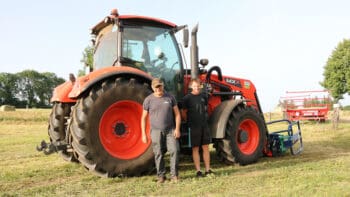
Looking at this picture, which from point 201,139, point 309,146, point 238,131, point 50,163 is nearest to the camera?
point 201,139

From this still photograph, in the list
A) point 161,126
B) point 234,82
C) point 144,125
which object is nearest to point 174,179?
point 161,126

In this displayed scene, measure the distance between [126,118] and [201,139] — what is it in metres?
1.24

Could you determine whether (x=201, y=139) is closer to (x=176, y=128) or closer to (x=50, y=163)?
(x=176, y=128)

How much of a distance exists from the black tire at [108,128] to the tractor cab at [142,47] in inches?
27.7

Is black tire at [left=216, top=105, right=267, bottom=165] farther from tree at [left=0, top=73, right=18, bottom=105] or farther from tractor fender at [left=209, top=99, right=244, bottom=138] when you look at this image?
tree at [left=0, top=73, right=18, bottom=105]

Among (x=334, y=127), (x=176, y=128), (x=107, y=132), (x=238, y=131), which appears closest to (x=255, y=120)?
(x=238, y=131)

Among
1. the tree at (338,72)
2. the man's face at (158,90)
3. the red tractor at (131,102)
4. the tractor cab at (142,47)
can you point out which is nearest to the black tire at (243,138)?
the red tractor at (131,102)

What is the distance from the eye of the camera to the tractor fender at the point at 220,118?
267 inches

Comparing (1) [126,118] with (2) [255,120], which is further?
(2) [255,120]

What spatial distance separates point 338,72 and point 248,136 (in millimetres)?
45057

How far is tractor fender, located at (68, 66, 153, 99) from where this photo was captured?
18.4 feet

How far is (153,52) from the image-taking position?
22.5 feet

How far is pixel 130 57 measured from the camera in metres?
6.48

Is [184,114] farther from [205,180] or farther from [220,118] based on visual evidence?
[205,180]
